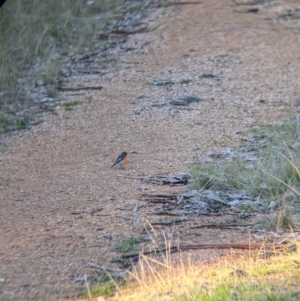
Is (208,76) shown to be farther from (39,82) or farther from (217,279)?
(217,279)

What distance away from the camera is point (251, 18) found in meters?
10.3

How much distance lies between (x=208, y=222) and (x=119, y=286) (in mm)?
1143

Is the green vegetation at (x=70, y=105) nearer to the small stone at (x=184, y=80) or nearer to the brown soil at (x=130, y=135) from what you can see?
the brown soil at (x=130, y=135)

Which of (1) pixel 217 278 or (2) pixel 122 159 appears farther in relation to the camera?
(2) pixel 122 159

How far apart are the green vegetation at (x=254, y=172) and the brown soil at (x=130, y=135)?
34cm

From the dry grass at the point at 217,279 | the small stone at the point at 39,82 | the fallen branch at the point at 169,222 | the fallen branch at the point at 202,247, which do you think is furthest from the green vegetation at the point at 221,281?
the small stone at the point at 39,82

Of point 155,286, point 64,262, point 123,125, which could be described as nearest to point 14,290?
point 64,262

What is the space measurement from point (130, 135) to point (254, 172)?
7.12 ft

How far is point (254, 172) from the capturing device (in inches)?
215

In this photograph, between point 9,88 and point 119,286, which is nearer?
point 119,286

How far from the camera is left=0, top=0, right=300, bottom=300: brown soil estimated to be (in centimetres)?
441

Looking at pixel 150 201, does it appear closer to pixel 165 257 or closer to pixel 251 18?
pixel 165 257

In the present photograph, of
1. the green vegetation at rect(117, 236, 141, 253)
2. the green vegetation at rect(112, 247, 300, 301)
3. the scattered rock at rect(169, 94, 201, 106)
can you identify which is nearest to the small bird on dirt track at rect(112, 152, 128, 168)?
the green vegetation at rect(117, 236, 141, 253)

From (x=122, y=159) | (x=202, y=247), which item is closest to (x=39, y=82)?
(x=122, y=159)
